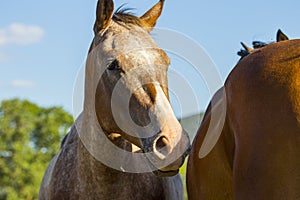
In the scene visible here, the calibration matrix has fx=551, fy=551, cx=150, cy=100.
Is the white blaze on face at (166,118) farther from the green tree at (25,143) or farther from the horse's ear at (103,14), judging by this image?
the green tree at (25,143)

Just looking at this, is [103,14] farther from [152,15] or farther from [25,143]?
[25,143]

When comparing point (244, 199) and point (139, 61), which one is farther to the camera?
point (139, 61)

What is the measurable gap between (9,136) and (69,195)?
114ft

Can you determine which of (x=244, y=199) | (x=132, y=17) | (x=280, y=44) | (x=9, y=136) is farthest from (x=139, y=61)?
(x=9, y=136)

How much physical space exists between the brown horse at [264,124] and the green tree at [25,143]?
3132 centimetres

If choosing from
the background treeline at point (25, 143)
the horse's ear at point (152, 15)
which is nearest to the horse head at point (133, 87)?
the horse's ear at point (152, 15)

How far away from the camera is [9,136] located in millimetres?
38312

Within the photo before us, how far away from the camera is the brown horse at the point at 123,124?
375 cm

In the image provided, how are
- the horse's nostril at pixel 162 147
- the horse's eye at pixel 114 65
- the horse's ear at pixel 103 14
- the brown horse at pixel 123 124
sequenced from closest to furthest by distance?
the horse's nostril at pixel 162 147 < the brown horse at pixel 123 124 < the horse's eye at pixel 114 65 < the horse's ear at pixel 103 14

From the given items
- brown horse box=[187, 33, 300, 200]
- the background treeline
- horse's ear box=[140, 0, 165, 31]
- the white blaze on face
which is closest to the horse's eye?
the white blaze on face

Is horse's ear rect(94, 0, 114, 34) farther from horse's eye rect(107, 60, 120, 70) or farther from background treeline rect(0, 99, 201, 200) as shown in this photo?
background treeline rect(0, 99, 201, 200)

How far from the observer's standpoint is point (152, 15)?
484 cm

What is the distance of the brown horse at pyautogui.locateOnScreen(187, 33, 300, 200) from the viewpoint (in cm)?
300

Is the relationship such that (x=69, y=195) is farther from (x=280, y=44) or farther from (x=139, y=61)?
(x=280, y=44)
